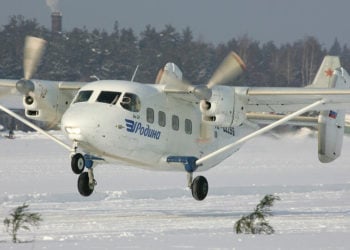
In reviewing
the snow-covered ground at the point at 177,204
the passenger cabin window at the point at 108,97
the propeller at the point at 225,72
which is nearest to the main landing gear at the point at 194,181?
the snow-covered ground at the point at 177,204

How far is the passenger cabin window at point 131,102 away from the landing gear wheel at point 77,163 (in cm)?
163

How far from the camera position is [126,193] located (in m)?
Result: 31.1

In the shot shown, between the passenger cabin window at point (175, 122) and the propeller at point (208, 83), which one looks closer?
the propeller at point (208, 83)

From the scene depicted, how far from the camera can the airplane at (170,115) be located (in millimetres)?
22859

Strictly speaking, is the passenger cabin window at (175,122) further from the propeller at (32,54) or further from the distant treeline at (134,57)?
the distant treeline at (134,57)

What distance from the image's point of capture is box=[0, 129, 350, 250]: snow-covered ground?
19.5m

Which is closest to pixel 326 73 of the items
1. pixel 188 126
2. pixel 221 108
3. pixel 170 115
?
pixel 188 126

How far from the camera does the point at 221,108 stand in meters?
24.6

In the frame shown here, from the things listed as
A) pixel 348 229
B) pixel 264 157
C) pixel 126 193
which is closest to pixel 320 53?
pixel 264 157

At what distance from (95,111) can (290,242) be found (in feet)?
18.6

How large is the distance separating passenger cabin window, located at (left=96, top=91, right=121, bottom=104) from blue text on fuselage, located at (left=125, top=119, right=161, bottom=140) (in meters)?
0.55

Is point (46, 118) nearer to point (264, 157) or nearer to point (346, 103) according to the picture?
point (346, 103)

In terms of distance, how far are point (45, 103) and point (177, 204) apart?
527 cm

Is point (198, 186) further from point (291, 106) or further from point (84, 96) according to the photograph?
point (84, 96)
